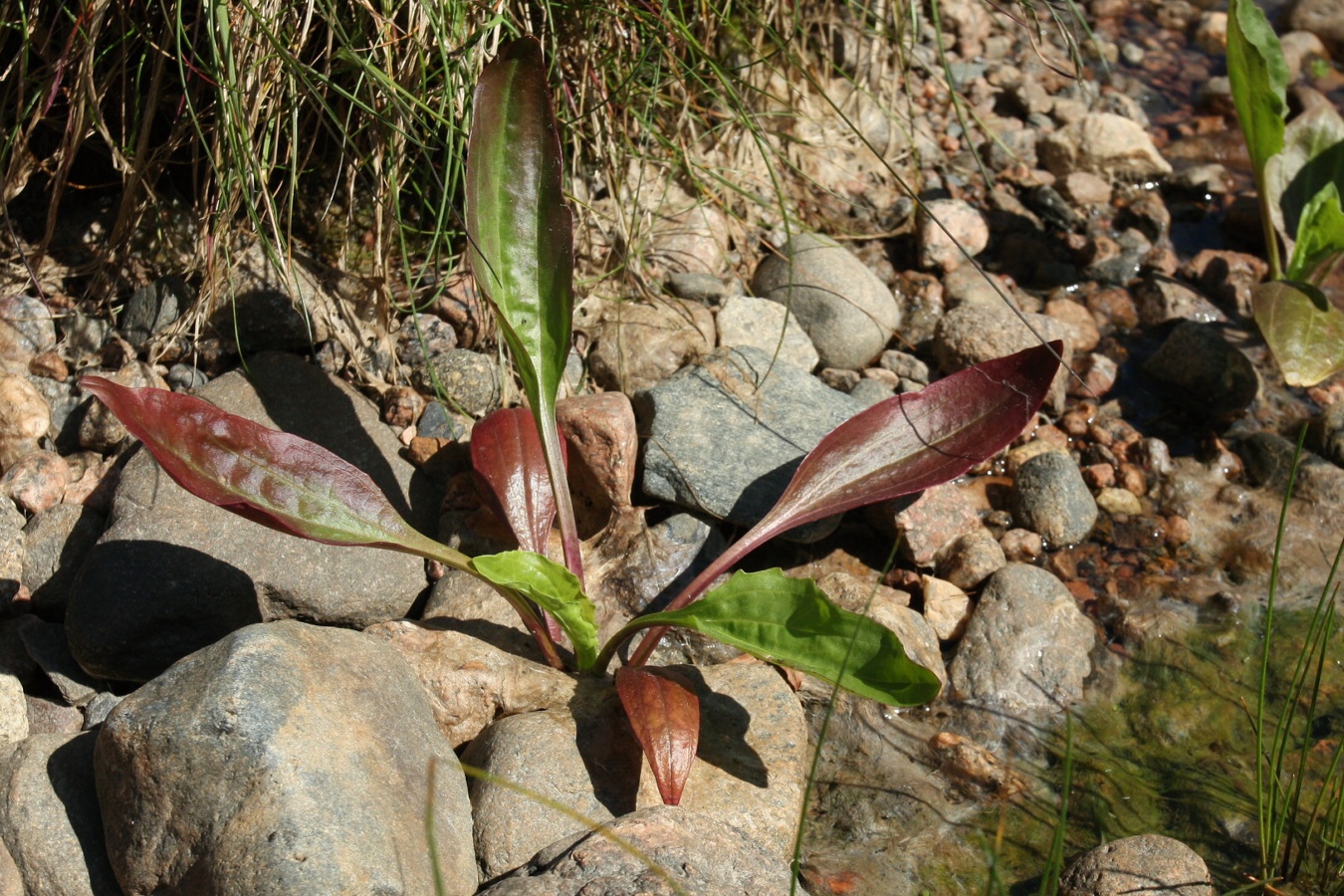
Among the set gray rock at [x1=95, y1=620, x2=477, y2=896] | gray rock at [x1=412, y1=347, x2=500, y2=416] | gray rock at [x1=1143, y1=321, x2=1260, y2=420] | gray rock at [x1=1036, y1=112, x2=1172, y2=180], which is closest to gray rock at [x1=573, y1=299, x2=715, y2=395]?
gray rock at [x1=412, y1=347, x2=500, y2=416]

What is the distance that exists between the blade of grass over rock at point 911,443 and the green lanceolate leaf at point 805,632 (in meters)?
0.26


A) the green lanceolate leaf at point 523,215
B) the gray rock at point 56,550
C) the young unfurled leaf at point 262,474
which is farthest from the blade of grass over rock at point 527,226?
the gray rock at point 56,550

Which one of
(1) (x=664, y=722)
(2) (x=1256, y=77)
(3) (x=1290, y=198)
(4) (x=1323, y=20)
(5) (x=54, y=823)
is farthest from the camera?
(4) (x=1323, y=20)

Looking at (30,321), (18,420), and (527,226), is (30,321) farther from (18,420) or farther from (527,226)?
(527,226)

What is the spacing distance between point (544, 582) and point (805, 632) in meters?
0.52

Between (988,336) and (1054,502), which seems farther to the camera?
(988,336)

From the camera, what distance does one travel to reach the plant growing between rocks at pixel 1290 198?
10.5 feet

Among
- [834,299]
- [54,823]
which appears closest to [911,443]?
[834,299]

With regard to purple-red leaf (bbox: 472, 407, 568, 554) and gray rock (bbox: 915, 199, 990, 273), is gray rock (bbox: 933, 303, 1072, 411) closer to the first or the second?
gray rock (bbox: 915, 199, 990, 273)

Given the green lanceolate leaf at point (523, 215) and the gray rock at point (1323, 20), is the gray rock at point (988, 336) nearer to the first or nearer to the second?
the green lanceolate leaf at point (523, 215)

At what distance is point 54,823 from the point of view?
2.02m

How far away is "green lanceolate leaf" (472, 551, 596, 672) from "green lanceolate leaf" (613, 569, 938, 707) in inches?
5.2

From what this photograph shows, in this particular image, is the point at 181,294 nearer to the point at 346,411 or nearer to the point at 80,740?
the point at 346,411

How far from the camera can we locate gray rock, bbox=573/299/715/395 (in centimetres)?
318
